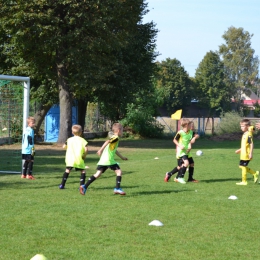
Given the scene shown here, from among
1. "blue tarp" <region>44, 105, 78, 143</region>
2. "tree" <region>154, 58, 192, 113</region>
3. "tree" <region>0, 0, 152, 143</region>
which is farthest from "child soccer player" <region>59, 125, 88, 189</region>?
"tree" <region>154, 58, 192, 113</region>

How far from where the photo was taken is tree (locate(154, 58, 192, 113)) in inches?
3438

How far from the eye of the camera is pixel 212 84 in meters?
90.3

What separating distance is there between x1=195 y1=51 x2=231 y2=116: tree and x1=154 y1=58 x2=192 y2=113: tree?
113 inches

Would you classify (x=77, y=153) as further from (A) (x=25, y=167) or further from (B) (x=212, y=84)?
(B) (x=212, y=84)

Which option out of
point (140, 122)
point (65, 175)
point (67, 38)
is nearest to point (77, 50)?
point (67, 38)

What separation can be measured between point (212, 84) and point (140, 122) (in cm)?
5113

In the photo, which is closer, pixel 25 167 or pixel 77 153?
pixel 77 153

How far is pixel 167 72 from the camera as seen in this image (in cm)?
8988

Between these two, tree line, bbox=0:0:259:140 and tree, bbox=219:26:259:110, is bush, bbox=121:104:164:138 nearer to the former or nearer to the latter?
tree line, bbox=0:0:259:140

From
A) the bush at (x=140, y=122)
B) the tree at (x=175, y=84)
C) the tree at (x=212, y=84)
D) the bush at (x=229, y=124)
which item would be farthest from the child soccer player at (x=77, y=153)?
the tree at (x=212, y=84)

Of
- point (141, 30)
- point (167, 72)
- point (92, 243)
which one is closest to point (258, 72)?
point (167, 72)

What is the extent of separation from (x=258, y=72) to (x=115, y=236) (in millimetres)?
79470

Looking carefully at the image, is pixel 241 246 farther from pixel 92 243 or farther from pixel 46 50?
pixel 46 50

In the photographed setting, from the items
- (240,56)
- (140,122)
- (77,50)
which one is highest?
(240,56)
